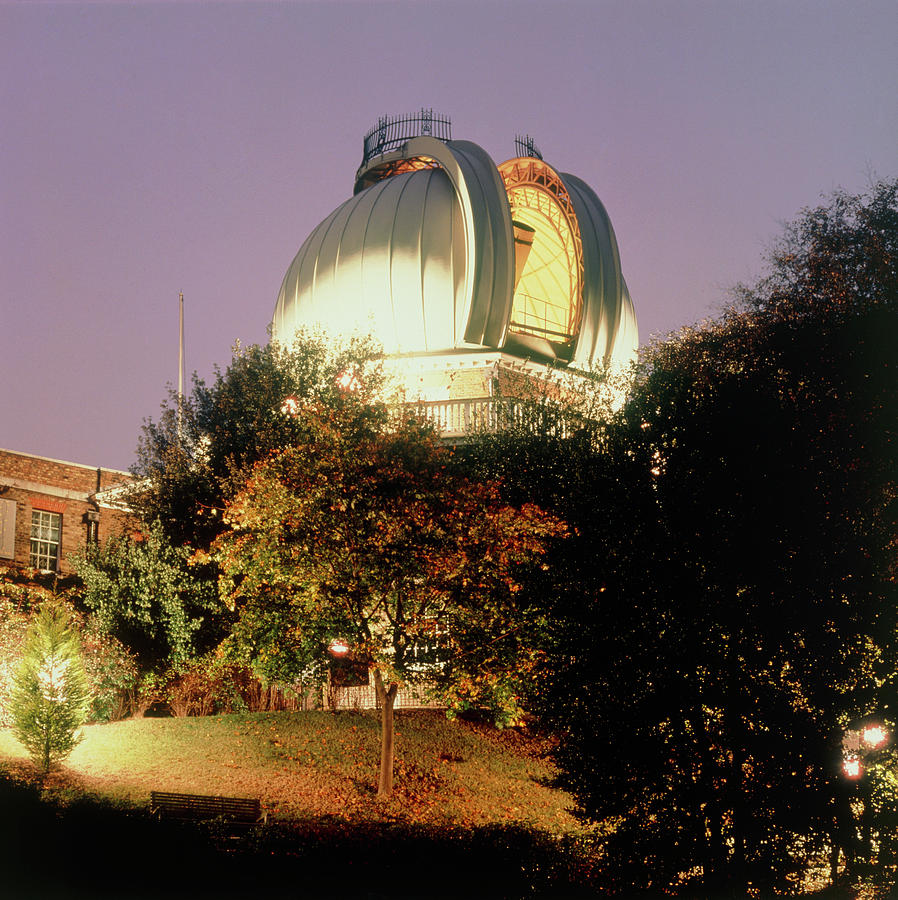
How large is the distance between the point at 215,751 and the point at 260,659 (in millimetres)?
3274

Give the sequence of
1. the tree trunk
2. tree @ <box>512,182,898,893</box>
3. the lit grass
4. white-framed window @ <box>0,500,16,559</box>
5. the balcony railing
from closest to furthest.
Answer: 1. tree @ <box>512,182,898,893</box>
2. the lit grass
3. the tree trunk
4. the balcony railing
5. white-framed window @ <box>0,500,16,559</box>

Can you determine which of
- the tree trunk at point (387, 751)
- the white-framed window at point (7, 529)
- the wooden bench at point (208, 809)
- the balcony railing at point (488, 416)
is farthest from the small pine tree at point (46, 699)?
the white-framed window at point (7, 529)

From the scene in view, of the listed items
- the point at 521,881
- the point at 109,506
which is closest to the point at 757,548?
the point at 521,881

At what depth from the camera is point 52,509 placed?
3831 cm

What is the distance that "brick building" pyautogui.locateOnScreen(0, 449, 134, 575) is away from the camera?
3691 centimetres

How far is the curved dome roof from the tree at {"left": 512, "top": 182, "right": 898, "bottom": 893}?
74.7 ft

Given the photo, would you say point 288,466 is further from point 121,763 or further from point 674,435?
point 674,435

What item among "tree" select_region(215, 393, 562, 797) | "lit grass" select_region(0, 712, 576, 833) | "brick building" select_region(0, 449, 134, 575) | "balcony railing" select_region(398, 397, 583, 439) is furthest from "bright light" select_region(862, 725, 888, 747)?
"brick building" select_region(0, 449, 134, 575)

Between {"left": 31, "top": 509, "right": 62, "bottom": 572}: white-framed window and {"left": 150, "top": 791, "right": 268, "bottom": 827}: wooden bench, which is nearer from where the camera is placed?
{"left": 150, "top": 791, "right": 268, "bottom": 827}: wooden bench

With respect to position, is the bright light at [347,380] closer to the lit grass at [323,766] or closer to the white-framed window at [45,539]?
the lit grass at [323,766]

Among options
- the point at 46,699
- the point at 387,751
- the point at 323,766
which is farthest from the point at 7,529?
the point at 387,751

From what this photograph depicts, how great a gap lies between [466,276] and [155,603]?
56.2 ft

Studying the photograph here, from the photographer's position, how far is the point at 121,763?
71.9 ft

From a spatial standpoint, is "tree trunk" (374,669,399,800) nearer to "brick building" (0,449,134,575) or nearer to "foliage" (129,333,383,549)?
"foliage" (129,333,383,549)
